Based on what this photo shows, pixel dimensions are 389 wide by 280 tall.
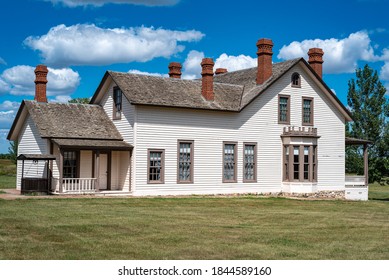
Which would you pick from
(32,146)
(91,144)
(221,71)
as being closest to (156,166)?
(91,144)

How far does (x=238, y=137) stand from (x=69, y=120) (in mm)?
9326

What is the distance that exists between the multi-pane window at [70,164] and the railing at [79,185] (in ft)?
1.52

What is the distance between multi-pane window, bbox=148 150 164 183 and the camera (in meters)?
31.1

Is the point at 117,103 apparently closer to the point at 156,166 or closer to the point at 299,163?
the point at 156,166

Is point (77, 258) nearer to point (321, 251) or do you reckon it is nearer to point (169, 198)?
point (321, 251)

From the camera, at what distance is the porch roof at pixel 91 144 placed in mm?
29297

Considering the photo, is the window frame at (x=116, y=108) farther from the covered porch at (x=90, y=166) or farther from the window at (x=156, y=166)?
the window at (x=156, y=166)

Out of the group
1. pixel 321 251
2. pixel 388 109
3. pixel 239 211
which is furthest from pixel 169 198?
pixel 388 109

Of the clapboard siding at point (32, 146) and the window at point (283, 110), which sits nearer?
the clapboard siding at point (32, 146)

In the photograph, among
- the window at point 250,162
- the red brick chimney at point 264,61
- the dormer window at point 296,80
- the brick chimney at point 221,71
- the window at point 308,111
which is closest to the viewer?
the window at point 250,162

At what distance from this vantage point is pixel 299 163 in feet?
116

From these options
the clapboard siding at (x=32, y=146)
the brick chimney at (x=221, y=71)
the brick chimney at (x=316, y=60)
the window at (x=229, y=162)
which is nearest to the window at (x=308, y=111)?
the brick chimney at (x=316, y=60)

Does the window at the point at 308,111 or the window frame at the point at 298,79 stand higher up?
the window frame at the point at 298,79

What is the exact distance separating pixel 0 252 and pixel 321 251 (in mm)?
7020
